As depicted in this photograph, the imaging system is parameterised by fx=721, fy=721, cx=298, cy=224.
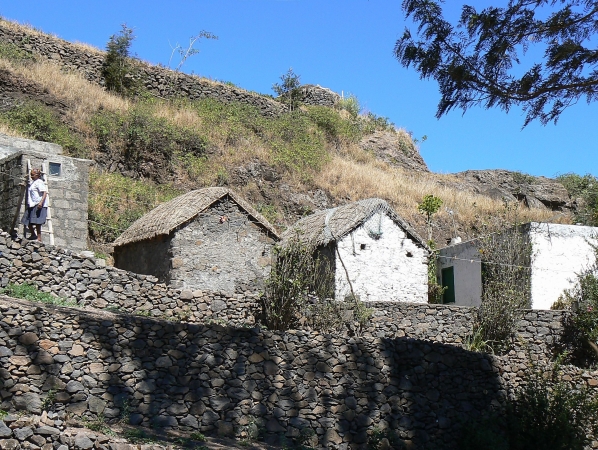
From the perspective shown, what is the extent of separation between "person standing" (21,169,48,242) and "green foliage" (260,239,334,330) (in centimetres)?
526

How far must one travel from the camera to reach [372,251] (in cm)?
2111

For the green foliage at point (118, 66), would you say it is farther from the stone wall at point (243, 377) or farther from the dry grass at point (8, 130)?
the stone wall at point (243, 377)

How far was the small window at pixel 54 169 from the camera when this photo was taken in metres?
17.3

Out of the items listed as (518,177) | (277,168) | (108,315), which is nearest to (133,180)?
(277,168)

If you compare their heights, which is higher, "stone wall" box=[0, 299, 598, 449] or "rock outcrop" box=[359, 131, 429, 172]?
"rock outcrop" box=[359, 131, 429, 172]

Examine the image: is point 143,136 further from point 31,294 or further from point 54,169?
point 31,294

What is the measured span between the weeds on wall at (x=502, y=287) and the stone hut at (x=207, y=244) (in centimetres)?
602

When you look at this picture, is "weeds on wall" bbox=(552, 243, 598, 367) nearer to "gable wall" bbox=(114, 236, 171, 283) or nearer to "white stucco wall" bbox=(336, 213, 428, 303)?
"white stucco wall" bbox=(336, 213, 428, 303)

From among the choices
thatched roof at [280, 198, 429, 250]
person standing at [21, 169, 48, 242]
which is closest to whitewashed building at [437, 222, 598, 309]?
thatched roof at [280, 198, 429, 250]

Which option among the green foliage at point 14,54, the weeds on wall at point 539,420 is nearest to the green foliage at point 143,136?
the green foliage at point 14,54

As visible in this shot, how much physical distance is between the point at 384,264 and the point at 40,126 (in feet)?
46.3

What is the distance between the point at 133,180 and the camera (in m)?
27.5

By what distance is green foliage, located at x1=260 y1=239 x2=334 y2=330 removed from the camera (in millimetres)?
16594

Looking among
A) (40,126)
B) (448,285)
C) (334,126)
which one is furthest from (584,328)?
(334,126)
